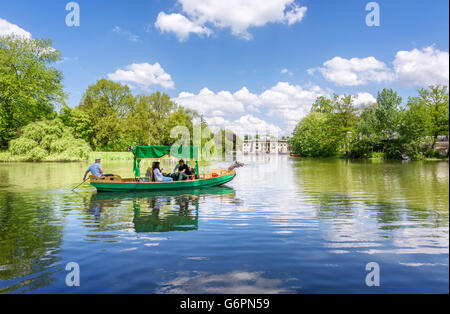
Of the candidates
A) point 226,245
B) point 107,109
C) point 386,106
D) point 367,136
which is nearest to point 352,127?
point 367,136

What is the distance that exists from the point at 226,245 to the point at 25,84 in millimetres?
51847

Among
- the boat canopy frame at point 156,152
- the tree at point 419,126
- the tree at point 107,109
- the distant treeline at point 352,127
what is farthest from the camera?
the tree at point 107,109

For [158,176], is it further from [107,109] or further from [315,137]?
[315,137]

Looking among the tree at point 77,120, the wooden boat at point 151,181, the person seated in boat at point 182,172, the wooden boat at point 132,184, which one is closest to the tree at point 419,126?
the wooden boat at point 151,181

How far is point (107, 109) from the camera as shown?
2694 inches

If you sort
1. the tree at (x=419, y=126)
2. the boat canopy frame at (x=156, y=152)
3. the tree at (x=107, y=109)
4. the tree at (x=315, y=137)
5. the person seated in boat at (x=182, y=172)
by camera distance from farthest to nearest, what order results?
the tree at (x=315, y=137)
the tree at (x=107, y=109)
the person seated in boat at (x=182, y=172)
the boat canopy frame at (x=156, y=152)
the tree at (x=419, y=126)

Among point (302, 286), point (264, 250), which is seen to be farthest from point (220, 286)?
point (264, 250)

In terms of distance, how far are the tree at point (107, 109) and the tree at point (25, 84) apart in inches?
569

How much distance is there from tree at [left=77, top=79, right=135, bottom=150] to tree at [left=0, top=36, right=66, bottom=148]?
47.5 ft

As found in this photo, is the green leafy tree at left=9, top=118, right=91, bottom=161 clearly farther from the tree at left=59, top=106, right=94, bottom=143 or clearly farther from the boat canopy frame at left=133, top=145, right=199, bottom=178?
the boat canopy frame at left=133, top=145, right=199, bottom=178

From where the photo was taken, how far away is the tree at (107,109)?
66188mm

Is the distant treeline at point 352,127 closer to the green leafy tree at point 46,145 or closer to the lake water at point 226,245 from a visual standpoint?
the lake water at point 226,245

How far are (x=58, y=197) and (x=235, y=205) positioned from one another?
1016 cm

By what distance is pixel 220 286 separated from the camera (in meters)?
5.54
